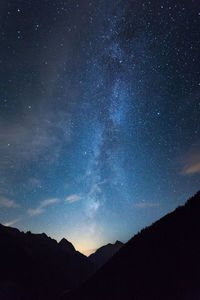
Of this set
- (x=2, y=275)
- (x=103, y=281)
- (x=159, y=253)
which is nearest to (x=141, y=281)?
(x=159, y=253)

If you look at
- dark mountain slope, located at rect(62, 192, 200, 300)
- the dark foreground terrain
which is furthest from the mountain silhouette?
dark mountain slope, located at rect(62, 192, 200, 300)

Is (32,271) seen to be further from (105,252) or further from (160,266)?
(105,252)

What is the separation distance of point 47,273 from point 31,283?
10.0 metres

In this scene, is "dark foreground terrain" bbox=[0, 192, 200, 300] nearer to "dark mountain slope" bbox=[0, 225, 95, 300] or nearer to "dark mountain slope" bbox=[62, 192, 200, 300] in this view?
"dark mountain slope" bbox=[62, 192, 200, 300]

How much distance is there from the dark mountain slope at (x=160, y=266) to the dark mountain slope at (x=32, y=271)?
2971 centimetres

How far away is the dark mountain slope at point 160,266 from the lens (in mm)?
15617

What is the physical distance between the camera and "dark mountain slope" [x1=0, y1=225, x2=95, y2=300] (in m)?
50.7

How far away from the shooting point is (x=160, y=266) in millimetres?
18438

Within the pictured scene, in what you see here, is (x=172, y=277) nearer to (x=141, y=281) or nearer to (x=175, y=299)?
(x=175, y=299)

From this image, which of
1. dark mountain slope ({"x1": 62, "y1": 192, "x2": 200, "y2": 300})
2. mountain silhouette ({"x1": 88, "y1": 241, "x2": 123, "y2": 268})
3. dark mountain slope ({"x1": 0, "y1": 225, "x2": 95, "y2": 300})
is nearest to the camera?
dark mountain slope ({"x1": 62, "y1": 192, "x2": 200, "y2": 300})

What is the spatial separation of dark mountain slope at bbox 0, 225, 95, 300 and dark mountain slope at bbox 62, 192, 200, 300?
29709 mm

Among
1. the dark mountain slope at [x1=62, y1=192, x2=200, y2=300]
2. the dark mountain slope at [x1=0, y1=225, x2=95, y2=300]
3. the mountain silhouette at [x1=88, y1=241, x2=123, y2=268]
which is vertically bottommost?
the dark mountain slope at [x1=62, y1=192, x2=200, y2=300]

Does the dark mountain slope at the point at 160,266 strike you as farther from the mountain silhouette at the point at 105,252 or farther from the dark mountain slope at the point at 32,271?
the mountain silhouette at the point at 105,252

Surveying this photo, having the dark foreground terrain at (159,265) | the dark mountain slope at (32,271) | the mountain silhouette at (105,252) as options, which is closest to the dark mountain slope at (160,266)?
the dark foreground terrain at (159,265)
